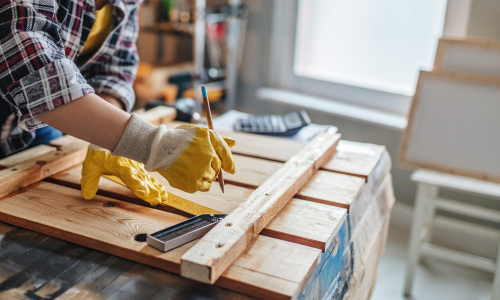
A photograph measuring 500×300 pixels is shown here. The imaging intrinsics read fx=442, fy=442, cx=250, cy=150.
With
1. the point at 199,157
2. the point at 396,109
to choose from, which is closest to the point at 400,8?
the point at 396,109

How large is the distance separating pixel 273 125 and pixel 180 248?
0.76 m

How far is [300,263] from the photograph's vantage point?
0.71 m

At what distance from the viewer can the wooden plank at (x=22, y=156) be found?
1.02 metres

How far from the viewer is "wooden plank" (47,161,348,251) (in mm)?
795

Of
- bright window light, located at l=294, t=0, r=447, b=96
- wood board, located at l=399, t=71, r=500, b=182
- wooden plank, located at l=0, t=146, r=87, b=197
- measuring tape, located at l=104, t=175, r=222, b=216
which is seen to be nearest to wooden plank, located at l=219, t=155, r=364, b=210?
measuring tape, located at l=104, t=175, r=222, b=216

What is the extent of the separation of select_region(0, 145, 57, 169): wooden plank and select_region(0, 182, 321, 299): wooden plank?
0.11m

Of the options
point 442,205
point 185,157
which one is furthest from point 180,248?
point 442,205

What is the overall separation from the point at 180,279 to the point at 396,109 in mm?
1930

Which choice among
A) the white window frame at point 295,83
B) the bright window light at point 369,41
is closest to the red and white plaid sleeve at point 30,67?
the bright window light at point 369,41

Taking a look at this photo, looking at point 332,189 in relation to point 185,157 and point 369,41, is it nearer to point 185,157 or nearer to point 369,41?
point 185,157

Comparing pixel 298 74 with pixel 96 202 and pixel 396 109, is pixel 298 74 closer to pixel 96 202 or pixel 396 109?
pixel 396 109

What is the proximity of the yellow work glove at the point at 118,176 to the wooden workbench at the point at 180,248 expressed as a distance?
0.09 feet

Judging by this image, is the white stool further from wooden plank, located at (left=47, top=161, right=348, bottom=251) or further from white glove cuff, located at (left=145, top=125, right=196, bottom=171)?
white glove cuff, located at (left=145, top=125, right=196, bottom=171)

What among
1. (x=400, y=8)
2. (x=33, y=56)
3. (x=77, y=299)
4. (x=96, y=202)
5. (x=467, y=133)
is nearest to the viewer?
(x=77, y=299)
